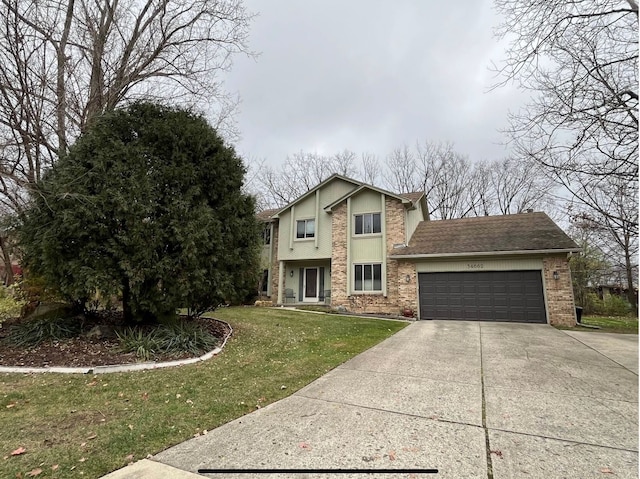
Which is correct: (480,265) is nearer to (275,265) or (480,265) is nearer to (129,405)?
(275,265)

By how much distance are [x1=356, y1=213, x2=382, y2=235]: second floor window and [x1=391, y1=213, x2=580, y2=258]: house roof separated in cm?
172

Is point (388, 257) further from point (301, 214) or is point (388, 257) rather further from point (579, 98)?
point (579, 98)

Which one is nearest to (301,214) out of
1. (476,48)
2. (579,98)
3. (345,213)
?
(345,213)

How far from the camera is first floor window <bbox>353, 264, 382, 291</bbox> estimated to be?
1574cm

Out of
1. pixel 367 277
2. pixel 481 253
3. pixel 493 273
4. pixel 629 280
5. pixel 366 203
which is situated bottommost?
pixel 367 277

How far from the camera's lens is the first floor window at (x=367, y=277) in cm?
1574

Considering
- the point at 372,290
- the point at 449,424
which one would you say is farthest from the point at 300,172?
the point at 449,424

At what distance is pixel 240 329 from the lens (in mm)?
9039

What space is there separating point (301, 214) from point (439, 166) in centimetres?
1509

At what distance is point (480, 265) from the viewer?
13508 millimetres

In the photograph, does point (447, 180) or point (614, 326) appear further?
point (447, 180)

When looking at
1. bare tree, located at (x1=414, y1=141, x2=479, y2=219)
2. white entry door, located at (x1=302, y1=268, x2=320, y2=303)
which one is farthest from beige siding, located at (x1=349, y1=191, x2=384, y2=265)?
bare tree, located at (x1=414, y1=141, x2=479, y2=219)

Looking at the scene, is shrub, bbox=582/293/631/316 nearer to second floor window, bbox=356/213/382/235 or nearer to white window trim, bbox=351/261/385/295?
white window trim, bbox=351/261/385/295

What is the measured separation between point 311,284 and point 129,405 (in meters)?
15.1
